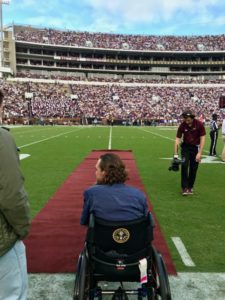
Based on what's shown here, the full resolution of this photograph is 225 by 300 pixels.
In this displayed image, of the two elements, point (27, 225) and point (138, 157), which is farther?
point (138, 157)

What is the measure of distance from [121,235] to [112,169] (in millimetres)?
559

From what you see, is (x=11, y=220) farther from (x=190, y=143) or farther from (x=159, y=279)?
(x=190, y=143)

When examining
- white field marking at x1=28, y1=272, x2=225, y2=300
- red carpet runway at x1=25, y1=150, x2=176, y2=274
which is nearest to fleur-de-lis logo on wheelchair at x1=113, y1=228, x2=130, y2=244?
white field marking at x1=28, y1=272, x2=225, y2=300

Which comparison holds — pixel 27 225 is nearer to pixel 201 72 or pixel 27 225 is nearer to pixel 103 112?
pixel 103 112

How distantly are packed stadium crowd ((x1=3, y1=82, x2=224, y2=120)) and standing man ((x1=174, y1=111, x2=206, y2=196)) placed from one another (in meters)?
57.4

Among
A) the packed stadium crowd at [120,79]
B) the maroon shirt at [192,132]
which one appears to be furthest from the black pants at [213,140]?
the packed stadium crowd at [120,79]

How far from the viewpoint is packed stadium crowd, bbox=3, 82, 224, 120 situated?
231ft

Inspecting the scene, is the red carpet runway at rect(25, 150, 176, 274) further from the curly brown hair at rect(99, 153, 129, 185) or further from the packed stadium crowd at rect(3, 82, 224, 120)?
the packed stadium crowd at rect(3, 82, 224, 120)

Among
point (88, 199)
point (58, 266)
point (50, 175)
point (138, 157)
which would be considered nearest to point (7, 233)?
point (88, 199)

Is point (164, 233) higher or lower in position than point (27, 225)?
lower

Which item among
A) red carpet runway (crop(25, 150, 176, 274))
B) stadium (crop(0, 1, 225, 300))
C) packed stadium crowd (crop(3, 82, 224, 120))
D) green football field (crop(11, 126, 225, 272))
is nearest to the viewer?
red carpet runway (crop(25, 150, 176, 274))

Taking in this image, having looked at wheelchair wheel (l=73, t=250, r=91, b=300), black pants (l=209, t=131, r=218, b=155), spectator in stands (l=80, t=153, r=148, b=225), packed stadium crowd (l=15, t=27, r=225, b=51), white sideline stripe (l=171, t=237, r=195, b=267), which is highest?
packed stadium crowd (l=15, t=27, r=225, b=51)

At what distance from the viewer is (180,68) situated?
104 metres

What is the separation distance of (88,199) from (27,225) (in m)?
1.04
